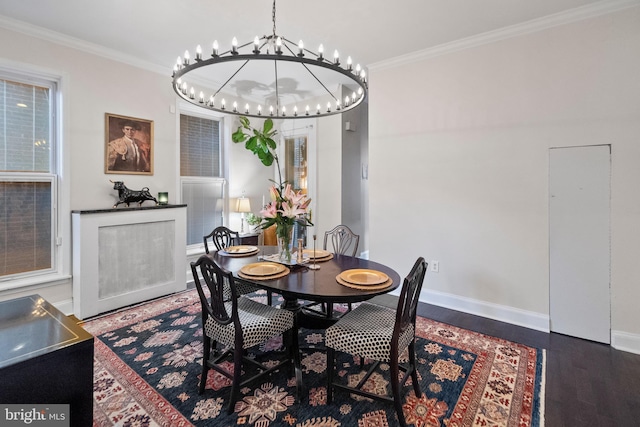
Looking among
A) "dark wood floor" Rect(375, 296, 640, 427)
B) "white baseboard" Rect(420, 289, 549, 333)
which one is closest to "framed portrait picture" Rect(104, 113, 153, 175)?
"white baseboard" Rect(420, 289, 549, 333)

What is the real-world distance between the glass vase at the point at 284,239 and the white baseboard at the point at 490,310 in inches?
77.1

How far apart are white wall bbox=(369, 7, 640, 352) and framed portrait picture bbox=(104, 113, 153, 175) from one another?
2.80 m

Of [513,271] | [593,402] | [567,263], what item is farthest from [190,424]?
[567,263]

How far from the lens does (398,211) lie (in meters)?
3.84

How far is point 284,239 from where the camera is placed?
8.25 feet

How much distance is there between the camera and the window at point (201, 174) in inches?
173

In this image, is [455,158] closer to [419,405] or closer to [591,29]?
[591,29]

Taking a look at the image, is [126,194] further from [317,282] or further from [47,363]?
[47,363]

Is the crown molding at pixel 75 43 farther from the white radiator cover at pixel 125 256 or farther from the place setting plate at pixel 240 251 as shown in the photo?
the place setting plate at pixel 240 251

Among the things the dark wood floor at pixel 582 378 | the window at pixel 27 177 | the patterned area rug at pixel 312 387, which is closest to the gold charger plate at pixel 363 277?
the patterned area rug at pixel 312 387

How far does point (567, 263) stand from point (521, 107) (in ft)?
5.04

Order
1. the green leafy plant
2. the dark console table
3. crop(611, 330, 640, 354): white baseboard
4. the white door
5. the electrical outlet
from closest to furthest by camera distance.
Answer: the dark console table → crop(611, 330, 640, 354): white baseboard → the white door → the electrical outlet → the green leafy plant

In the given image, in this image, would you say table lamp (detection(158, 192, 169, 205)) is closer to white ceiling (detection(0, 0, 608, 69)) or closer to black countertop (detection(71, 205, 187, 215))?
black countertop (detection(71, 205, 187, 215))

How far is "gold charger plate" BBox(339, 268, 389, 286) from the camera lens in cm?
202
